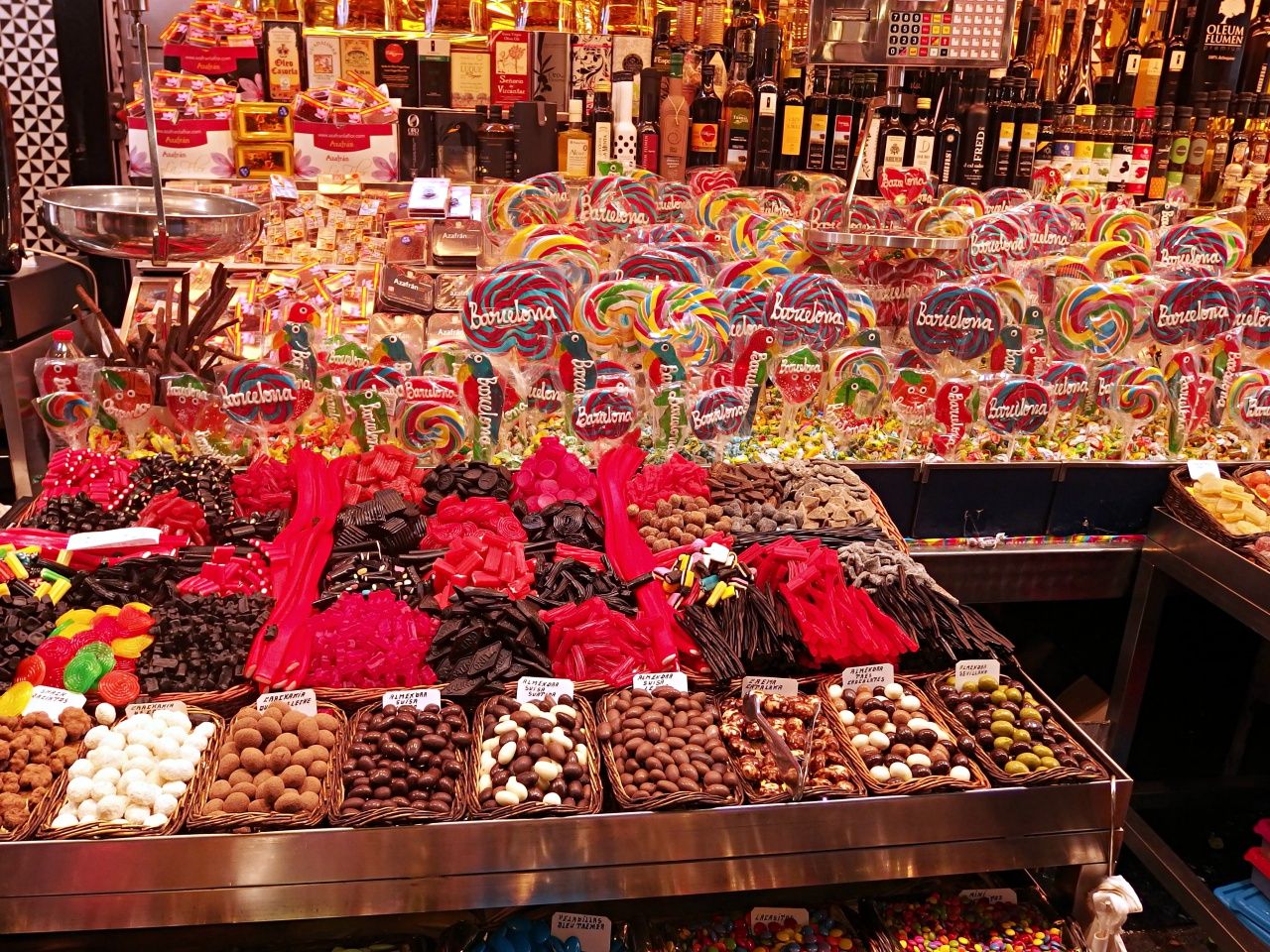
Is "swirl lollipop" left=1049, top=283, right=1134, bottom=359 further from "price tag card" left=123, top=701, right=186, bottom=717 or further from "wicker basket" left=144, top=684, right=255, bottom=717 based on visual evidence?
"price tag card" left=123, top=701, right=186, bottom=717

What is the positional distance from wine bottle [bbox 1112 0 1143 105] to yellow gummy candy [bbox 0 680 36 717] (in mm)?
4801

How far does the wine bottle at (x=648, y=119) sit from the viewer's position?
13.8 ft

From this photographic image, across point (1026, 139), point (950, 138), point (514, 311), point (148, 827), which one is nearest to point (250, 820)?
point (148, 827)

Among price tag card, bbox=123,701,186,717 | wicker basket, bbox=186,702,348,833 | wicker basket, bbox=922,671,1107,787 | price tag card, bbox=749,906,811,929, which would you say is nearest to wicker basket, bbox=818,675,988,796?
wicker basket, bbox=922,671,1107,787

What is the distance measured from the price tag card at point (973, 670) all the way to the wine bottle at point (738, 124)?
9.04 feet

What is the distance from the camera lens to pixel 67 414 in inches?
108

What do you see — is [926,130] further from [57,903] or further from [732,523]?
[57,903]

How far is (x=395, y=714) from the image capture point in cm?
186

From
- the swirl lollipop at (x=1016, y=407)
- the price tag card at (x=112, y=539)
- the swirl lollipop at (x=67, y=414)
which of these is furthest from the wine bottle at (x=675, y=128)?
the price tag card at (x=112, y=539)

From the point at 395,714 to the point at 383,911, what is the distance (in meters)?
0.32

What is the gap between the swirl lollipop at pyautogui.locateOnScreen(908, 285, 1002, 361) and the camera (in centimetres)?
303

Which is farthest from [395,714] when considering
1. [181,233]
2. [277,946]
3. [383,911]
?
[181,233]

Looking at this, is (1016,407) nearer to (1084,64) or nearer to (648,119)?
(648,119)

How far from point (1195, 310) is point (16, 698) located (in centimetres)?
325
